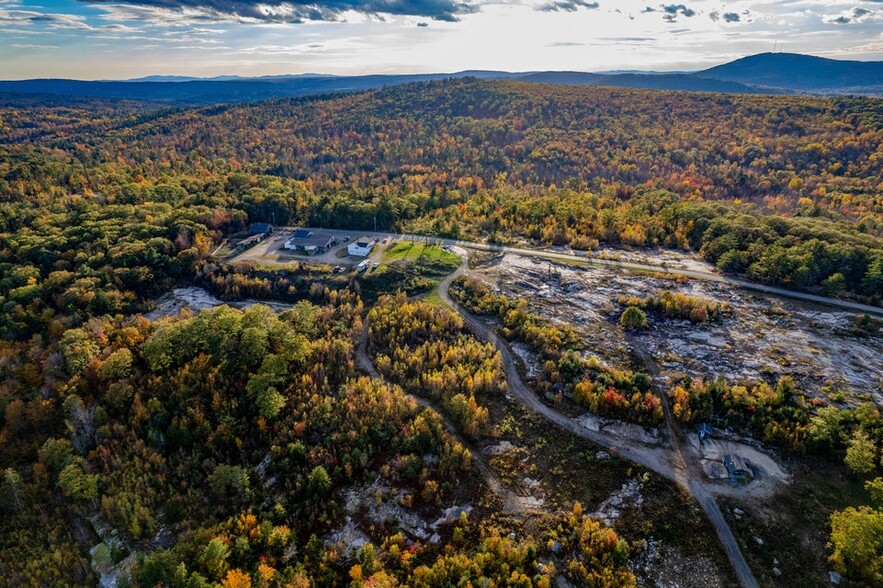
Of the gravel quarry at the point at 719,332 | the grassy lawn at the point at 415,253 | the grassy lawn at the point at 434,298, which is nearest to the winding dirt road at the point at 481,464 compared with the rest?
the gravel quarry at the point at 719,332

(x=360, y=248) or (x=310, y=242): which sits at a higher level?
(x=310, y=242)

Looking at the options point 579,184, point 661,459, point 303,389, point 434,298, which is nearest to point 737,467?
point 661,459

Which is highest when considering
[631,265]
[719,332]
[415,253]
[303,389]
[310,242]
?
[310,242]

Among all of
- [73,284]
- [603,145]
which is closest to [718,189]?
[603,145]

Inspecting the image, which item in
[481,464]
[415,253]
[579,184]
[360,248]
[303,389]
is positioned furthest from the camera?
[579,184]

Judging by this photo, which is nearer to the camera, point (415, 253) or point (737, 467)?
point (737, 467)

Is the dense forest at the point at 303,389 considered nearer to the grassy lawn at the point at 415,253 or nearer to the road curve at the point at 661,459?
the road curve at the point at 661,459

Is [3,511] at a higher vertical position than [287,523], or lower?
lower

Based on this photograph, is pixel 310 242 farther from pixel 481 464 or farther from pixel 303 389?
pixel 481 464

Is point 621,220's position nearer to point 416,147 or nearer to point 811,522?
point 811,522
